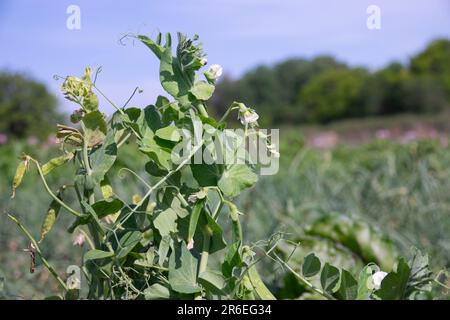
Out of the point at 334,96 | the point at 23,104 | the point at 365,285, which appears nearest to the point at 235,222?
the point at 365,285

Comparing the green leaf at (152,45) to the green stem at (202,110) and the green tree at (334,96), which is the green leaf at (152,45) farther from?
the green tree at (334,96)

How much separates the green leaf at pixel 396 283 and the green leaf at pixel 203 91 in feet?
0.62

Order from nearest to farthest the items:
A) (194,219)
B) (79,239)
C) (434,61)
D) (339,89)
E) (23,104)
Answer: (194,219) < (79,239) < (23,104) < (434,61) < (339,89)

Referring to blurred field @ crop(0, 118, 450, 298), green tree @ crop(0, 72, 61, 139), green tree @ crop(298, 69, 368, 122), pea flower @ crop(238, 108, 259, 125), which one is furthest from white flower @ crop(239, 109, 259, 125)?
green tree @ crop(298, 69, 368, 122)

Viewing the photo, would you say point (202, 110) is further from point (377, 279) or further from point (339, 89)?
point (339, 89)

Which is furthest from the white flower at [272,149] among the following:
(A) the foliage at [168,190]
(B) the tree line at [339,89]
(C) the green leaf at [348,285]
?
(B) the tree line at [339,89]

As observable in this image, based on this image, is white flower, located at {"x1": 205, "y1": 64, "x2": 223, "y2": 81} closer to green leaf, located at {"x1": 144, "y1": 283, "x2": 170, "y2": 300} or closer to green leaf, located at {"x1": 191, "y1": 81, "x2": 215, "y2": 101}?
green leaf, located at {"x1": 191, "y1": 81, "x2": 215, "y2": 101}

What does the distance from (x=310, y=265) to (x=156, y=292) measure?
130mm

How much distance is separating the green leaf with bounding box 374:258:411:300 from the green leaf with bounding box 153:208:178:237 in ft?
0.54

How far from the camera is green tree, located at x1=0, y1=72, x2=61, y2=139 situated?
709 centimetres

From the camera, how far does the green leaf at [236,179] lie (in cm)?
43

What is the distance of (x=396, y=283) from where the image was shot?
0.48 metres
